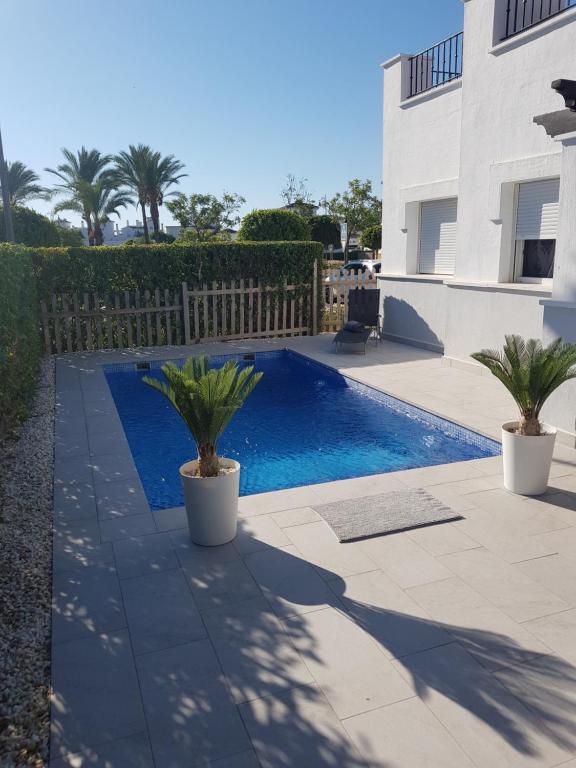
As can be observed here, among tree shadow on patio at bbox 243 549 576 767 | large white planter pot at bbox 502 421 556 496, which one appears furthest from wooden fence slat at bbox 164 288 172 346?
tree shadow on patio at bbox 243 549 576 767

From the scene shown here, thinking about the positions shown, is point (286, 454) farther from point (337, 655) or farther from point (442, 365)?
point (442, 365)

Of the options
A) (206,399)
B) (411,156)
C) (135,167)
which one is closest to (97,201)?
(135,167)

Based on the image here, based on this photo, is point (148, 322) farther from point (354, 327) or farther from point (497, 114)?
point (497, 114)

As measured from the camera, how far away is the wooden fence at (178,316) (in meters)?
12.4

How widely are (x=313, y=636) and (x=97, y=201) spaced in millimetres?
37608

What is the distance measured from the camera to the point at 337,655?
311cm

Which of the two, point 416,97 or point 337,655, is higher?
point 416,97

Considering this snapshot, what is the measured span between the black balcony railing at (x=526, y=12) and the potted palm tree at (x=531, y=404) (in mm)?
6414

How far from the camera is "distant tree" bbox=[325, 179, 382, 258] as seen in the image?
33906mm

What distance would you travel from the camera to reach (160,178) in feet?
121

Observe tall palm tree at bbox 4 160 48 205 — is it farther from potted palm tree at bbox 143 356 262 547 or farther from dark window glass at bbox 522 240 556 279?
potted palm tree at bbox 143 356 262 547

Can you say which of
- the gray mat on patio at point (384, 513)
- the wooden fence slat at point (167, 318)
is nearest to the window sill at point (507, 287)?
the gray mat on patio at point (384, 513)

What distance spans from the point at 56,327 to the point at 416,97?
9.03m

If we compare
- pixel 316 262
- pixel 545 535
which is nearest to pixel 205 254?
pixel 316 262
